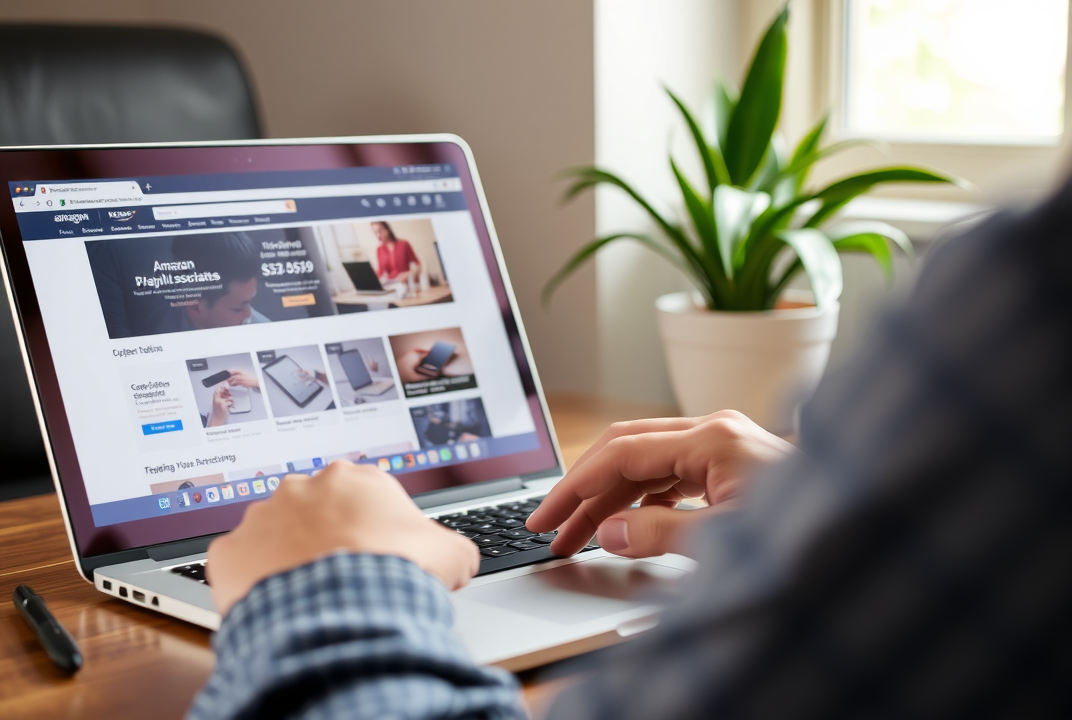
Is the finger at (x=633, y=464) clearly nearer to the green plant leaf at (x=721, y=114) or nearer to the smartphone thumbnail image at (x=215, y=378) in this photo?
the smartphone thumbnail image at (x=215, y=378)

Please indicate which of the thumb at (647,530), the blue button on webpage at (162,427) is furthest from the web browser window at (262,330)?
the thumb at (647,530)

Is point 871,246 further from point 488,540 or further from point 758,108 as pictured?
point 488,540

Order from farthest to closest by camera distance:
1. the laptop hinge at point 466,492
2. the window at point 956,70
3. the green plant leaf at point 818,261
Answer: the window at point 956,70 < the green plant leaf at point 818,261 < the laptop hinge at point 466,492

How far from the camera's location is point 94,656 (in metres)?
0.61

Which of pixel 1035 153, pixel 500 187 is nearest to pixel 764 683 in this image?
pixel 1035 153

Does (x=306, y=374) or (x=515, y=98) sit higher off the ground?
(x=515, y=98)

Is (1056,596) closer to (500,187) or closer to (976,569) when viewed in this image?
(976,569)

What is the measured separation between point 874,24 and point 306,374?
1.31 metres

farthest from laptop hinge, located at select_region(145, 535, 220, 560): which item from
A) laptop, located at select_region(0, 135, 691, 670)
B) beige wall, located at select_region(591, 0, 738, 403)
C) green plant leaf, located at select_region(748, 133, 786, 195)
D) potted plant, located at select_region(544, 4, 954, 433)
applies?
beige wall, located at select_region(591, 0, 738, 403)

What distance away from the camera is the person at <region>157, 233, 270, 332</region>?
0.81 metres

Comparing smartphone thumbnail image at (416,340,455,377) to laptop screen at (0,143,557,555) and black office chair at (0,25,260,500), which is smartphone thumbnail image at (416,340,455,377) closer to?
laptop screen at (0,143,557,555)

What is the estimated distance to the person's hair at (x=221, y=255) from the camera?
0.82 metres

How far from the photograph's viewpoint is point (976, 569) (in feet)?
0.86

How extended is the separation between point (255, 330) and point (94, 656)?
0.29 metres
